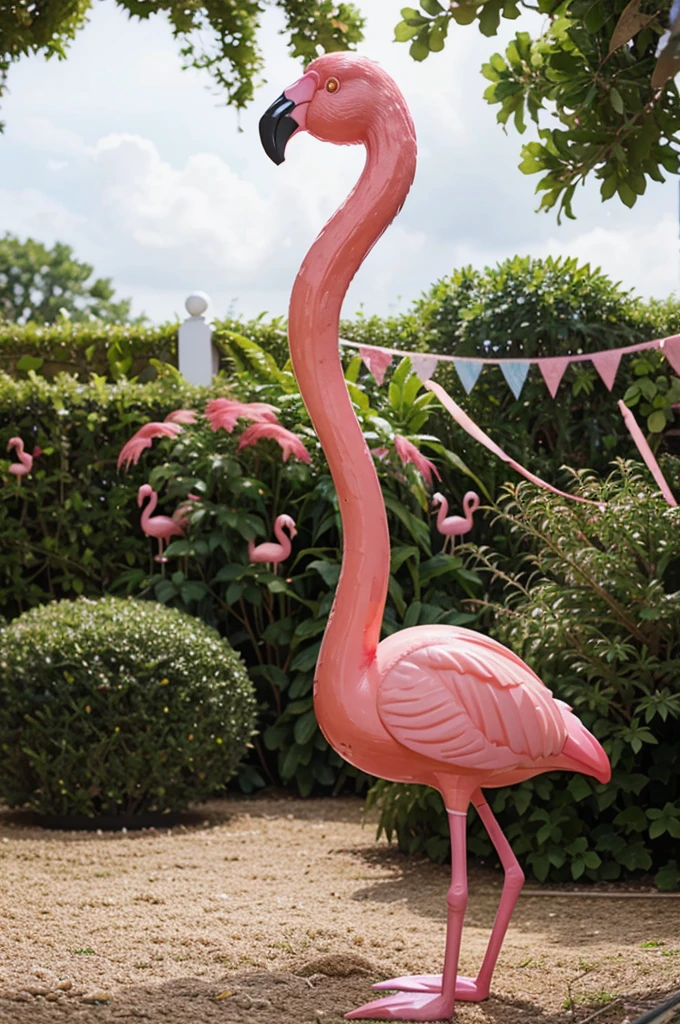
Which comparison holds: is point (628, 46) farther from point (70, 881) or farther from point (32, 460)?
point (32, 460)

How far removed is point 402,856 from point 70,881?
1.52m

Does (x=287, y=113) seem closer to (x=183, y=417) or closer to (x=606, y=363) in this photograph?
(x=606, y=363)

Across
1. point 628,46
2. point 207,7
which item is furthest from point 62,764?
point 628,46

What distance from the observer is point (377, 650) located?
10.5 ft

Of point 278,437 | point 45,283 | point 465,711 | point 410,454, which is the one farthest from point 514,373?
point 45,283

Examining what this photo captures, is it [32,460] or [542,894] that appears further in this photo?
[32,460]

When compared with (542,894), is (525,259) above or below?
above

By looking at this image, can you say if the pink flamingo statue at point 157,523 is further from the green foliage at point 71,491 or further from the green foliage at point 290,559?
the green foliage at point 71,491

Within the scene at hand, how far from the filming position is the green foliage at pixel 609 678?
4688mm

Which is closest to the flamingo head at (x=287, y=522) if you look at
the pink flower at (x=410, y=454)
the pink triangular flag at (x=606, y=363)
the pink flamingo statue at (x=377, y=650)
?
the pink flower at (x=410, y=454)

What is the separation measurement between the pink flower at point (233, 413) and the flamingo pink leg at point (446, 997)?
161 inches

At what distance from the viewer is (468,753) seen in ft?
9.93

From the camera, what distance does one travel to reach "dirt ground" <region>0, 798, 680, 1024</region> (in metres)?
3.16

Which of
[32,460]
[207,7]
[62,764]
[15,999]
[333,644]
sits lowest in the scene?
[15,999]
